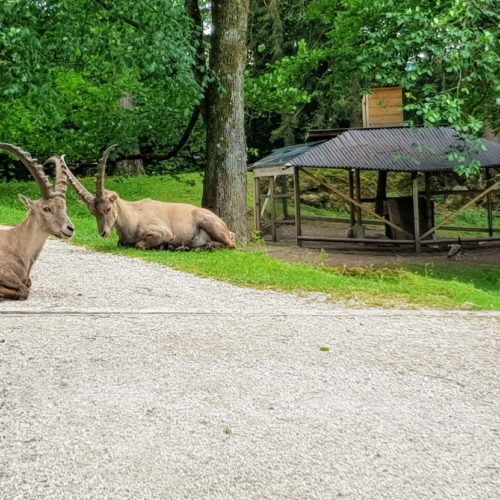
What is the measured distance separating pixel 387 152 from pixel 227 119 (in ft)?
27.9

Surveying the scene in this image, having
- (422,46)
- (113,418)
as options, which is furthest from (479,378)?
(422,46)

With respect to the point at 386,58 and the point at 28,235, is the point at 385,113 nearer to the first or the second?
the point at 386,58

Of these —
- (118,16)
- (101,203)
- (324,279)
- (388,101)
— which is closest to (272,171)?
(388,101)

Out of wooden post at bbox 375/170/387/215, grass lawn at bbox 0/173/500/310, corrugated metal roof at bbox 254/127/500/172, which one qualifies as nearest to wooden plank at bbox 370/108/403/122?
corrugated metal roof at bbox 254/127/500/172

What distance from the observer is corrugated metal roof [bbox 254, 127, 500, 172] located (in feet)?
74.4

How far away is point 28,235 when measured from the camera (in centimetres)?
852

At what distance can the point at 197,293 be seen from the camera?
9.92m

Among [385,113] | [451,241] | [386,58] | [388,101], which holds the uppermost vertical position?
[388,101]

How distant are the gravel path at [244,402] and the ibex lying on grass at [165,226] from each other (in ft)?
15.4

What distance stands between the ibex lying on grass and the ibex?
4.50 m

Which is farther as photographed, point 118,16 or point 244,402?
point 118,16

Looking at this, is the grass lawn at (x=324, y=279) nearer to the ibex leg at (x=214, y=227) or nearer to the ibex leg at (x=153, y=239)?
the ibex leg at (x=153, y=239)

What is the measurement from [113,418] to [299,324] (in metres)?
3.39

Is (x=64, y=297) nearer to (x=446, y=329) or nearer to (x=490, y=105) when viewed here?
(x=446, y=329)
